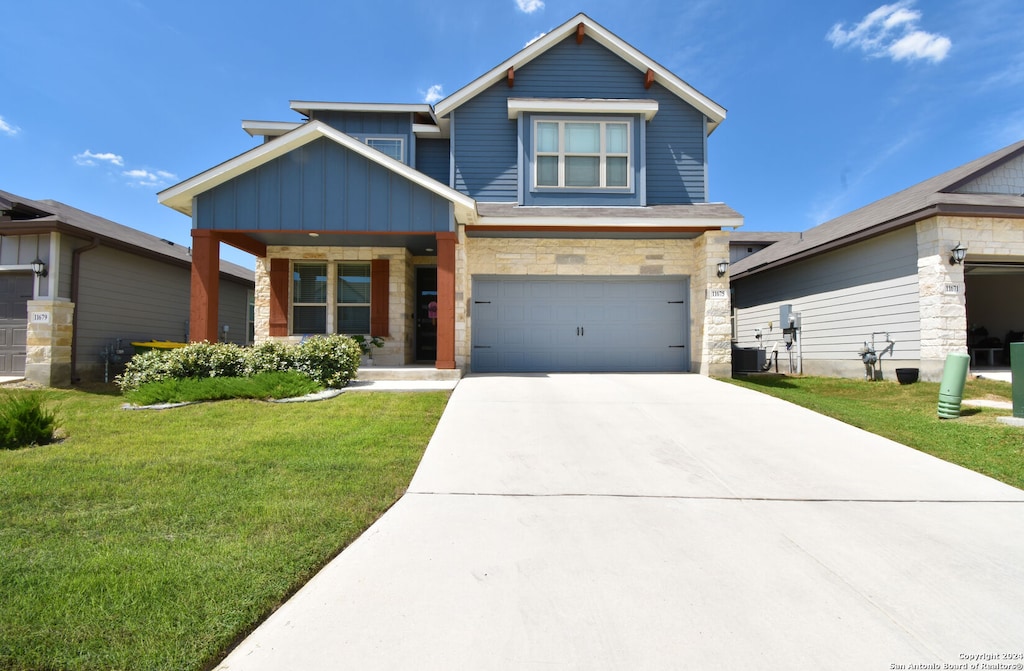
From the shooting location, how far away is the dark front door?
12.2 m

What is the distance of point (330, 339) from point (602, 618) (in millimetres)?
7297

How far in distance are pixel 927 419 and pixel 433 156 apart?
11382 millimetres

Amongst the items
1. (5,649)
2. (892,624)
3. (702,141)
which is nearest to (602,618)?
(892,624)

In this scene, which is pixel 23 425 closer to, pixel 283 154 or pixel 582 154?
pixel 283 154

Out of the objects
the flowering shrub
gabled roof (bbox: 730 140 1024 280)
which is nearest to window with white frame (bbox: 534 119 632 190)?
gabled roof (bbox: 730 140 1024 280)

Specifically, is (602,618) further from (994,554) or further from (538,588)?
(994,554)

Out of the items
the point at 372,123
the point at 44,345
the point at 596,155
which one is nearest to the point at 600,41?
the point at 596,155

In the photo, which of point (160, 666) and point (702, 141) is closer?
point (160, 666)

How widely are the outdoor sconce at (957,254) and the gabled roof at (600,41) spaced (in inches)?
215

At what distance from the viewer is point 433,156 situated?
481 inches

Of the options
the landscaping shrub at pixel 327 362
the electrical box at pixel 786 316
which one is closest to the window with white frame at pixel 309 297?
the landscaping shrub at pixel 327 362

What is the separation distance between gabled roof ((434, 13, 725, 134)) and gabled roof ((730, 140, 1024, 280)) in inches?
167

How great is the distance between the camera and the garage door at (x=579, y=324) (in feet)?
34.6

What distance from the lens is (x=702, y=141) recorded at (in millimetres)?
11211
